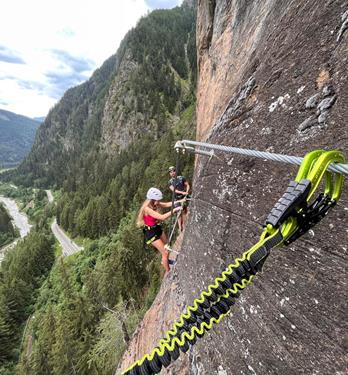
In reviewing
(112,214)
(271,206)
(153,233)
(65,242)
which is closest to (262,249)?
(271,206)

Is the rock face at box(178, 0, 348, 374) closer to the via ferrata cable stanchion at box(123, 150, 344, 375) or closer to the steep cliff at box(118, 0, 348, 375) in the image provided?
the steep cliff at box(118, 0, 348, 375)

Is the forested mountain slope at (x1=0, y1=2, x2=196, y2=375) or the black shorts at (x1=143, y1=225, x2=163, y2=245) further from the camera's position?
the forested mountain slope at (x1=0, y1=2, x2=196, y2=375)

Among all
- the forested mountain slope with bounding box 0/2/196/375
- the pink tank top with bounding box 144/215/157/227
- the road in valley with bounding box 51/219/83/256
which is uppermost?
the pink tank top with bounding box 144/215/157/227

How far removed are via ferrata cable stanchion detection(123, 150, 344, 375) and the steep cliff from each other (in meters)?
0.92

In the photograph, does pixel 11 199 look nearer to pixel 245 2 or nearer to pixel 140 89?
pixel 140 89

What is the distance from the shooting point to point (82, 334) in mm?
35250

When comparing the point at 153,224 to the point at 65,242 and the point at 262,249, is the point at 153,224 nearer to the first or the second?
the point at 262,249

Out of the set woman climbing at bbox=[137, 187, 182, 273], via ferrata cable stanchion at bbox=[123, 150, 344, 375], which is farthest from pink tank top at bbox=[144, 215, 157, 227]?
via ferrata cable stanchion at bbox=[123, 150, 344, 375]

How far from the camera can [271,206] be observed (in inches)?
129

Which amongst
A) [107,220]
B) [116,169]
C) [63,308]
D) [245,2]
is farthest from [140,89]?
[245,2]

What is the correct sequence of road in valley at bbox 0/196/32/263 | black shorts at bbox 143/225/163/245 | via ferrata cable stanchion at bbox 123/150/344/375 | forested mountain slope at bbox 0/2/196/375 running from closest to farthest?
via ferrata cable stanchion at bbox 123/150/344/375 → black shorts at bbox 143/225/163/245 → forested mountain slope at bbox 0/2/196/375 → road in valley at bbox 0/196/32/263

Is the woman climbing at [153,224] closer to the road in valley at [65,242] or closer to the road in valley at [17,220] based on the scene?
the road in valley at [65,242]

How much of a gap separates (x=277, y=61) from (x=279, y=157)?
2336mm

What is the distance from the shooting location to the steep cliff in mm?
2586
